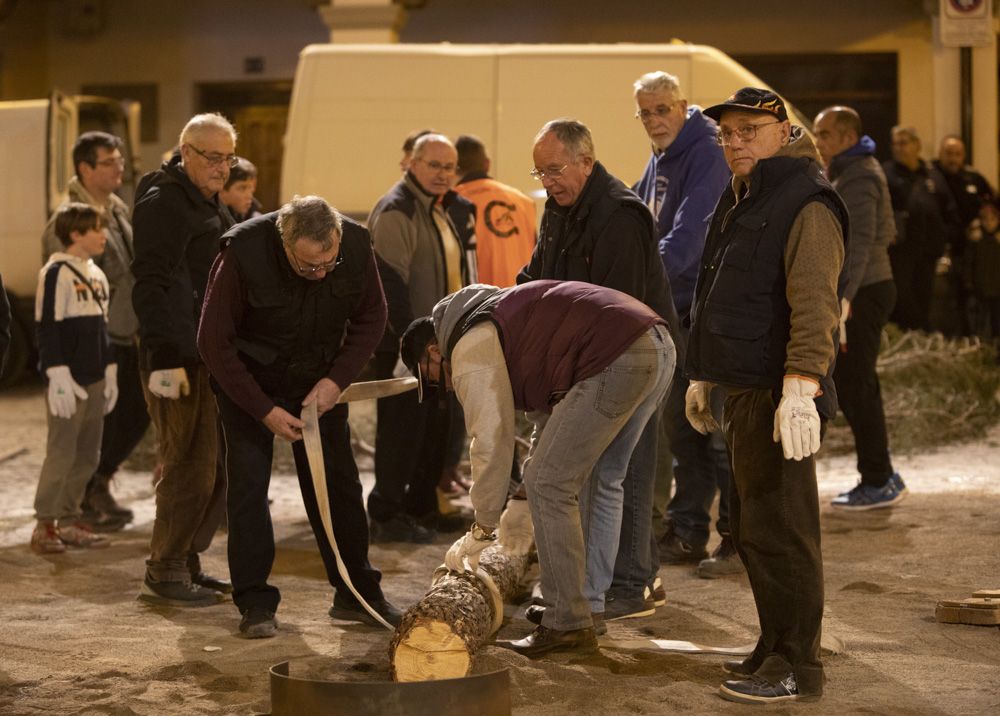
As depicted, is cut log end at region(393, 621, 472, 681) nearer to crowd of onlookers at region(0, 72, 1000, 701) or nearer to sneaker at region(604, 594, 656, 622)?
crowd of onlookers at region(0, 72, 1000, 701)

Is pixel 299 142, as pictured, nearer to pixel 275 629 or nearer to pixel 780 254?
pixel 275 629

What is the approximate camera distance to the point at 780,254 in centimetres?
455

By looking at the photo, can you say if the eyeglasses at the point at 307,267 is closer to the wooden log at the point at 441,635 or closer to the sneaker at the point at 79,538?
the wooden log at the point at 441,635

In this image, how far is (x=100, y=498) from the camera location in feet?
25.6

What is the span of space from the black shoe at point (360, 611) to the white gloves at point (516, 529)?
510 millimetres

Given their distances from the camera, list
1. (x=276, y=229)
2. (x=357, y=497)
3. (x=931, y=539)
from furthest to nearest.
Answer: (x=931, y=539)
(x=357, y=497)
(x=276, y=229)

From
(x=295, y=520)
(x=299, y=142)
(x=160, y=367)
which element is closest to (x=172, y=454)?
(x=160, y=367)

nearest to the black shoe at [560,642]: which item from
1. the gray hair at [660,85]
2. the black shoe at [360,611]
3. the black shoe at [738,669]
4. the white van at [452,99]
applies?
the black shoe at [738,669]

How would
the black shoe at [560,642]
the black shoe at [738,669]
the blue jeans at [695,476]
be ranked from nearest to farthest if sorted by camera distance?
the black shoe at [738,669], the black shoe at [560,642], the blue jeans at [695,476]

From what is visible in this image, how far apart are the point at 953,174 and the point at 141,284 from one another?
8.48 m

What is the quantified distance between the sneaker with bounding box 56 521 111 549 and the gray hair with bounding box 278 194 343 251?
273 cm

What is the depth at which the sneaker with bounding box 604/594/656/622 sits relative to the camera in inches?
225

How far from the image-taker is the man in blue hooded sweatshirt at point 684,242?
6.38 metres

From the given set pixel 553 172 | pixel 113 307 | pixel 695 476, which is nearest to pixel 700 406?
pixel 553 172
